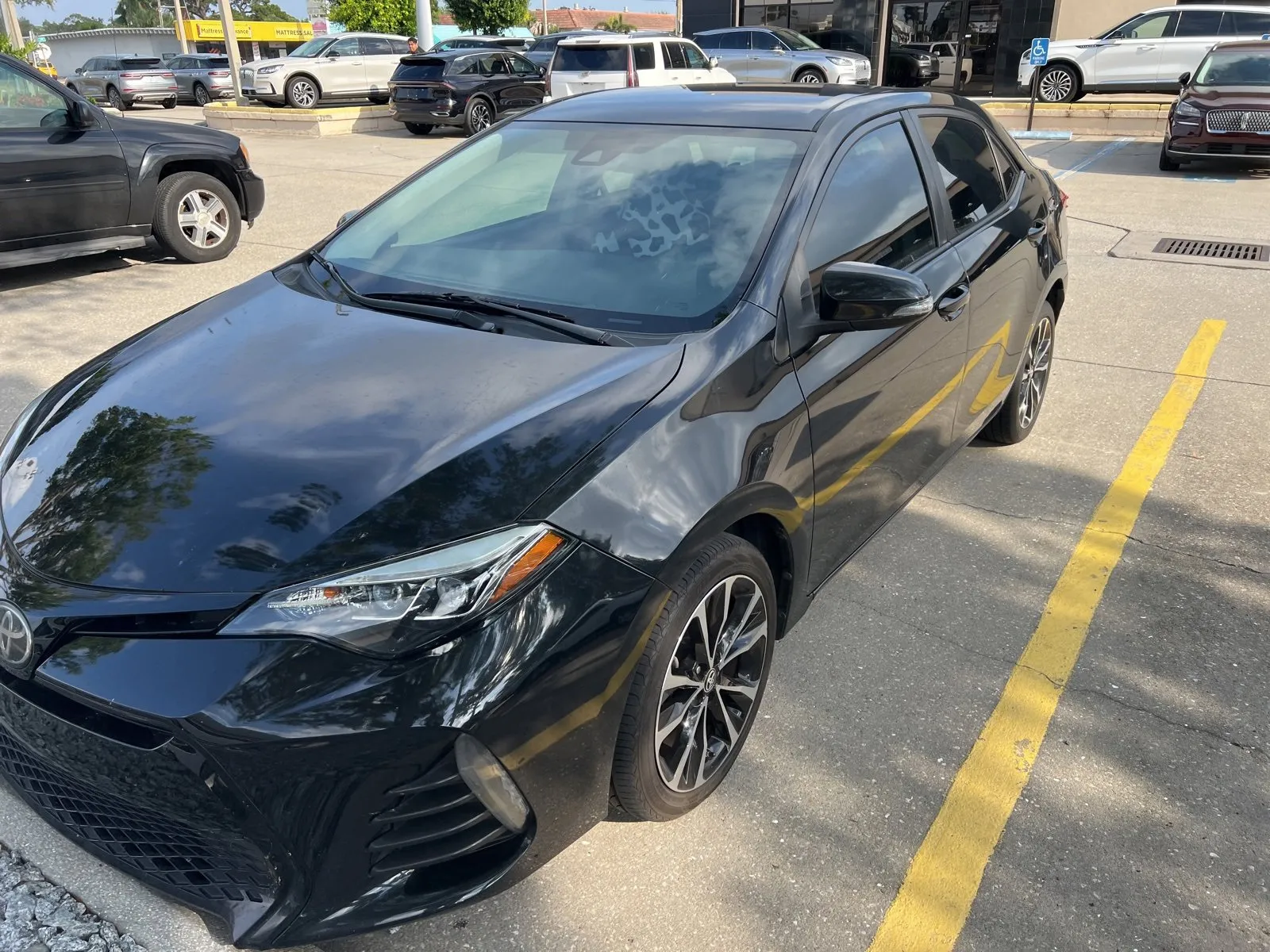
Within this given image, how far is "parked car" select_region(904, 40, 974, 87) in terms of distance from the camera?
88.7 ft

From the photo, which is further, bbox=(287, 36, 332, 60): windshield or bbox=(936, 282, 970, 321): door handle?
bbox=(287, 36, 332, 60): windshield

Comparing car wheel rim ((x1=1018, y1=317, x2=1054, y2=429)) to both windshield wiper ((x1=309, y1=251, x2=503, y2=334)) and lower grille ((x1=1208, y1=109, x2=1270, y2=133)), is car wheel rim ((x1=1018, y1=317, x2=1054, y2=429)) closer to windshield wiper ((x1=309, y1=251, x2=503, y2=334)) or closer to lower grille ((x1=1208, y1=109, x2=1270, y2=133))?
windshield wiper ((x1=309, y1=251, x2=503, y2=334))

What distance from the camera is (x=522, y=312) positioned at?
274 cm

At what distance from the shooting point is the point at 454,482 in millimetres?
2062

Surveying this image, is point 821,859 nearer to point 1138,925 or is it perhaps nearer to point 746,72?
point 1138,925

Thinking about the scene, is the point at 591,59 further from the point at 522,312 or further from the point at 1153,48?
the point at 522,312

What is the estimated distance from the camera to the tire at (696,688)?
7.06 ft

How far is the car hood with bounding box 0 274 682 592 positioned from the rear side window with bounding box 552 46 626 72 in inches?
598

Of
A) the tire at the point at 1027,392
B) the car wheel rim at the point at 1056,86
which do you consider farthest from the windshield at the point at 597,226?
the car wheel rim at the point at 1056,86

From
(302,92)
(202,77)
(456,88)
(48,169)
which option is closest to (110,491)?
(48,169)

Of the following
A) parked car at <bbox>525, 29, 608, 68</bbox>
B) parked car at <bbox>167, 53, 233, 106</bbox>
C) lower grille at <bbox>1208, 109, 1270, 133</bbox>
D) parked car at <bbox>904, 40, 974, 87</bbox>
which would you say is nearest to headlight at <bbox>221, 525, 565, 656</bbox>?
lower grille at <bbox>1208, 109, 1270, 133</bbox>

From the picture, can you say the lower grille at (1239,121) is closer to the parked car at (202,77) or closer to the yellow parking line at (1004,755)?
the yellow parking line at (1004,755)

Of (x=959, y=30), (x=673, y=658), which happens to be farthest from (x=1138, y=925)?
(x=959, y=30)

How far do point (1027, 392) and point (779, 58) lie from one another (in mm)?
19703
